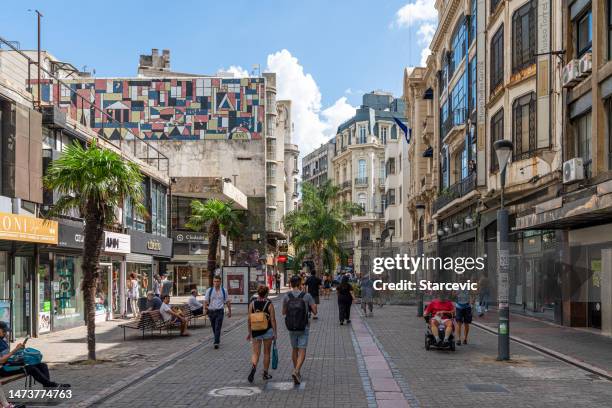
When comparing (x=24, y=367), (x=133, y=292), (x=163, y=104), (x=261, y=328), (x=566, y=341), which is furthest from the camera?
(x=163, y=104)

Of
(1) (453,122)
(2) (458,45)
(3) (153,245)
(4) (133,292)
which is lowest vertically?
(4) (133,292)

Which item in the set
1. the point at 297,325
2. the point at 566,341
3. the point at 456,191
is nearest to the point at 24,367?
the point at 297,325

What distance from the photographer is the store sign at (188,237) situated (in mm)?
52781

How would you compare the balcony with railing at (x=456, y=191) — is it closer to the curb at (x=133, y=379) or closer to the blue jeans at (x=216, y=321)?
the blue jeans at (x=216, y=321)

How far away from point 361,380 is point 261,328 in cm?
184

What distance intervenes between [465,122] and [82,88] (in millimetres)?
41778

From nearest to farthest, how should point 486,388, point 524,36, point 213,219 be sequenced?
point 486,388 < point 524,36 < point 213,219

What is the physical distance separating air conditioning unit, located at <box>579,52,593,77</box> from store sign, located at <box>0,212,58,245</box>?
15.2 metres

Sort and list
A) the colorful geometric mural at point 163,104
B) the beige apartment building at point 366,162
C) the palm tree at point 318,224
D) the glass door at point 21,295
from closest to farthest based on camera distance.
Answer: the glass door at point 21,295 < the palm tree at point 318,224 < the colorful geometric mural at point 163,104 < the beige apartment building at point 366,162

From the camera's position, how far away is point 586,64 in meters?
20.5

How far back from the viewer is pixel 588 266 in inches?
861

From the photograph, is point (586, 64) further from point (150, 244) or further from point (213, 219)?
point (213, 219)

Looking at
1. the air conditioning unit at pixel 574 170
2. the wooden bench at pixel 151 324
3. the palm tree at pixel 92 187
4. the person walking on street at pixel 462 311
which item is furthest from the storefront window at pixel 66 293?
the air conditioning unit at pixel 574 170

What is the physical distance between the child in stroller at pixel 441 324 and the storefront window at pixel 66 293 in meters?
11.8
